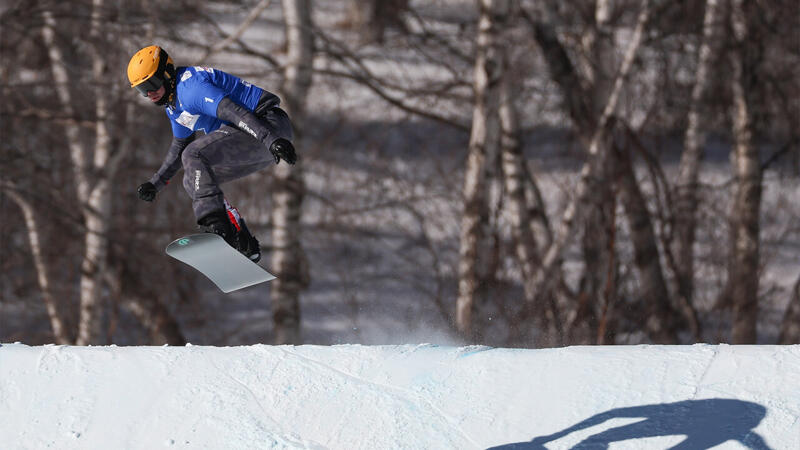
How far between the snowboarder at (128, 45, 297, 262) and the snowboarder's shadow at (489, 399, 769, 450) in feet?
6.70

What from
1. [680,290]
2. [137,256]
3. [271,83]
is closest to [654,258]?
[680,290]

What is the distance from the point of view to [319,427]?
534 centimetres

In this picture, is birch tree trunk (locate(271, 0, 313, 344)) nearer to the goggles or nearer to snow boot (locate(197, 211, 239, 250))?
snow boot (locate(197, 211, 239, 250))

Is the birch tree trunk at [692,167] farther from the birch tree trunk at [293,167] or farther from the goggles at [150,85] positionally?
the goggles at [150,85]

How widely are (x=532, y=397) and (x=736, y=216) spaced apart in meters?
7.86

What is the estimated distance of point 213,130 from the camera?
190 inches

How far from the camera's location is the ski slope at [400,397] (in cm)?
518

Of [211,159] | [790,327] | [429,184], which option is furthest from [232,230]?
→ [790,327]

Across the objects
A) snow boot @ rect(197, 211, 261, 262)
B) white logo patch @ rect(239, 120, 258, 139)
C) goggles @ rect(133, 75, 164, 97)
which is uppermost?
goggles @ rect(133, 75, 164, 97)

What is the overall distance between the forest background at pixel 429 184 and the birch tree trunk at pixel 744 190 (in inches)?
1.4

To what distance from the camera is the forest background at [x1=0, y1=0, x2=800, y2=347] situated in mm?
10797

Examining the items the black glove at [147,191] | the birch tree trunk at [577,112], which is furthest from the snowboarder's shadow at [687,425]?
the birch tree trunk at [577,112]

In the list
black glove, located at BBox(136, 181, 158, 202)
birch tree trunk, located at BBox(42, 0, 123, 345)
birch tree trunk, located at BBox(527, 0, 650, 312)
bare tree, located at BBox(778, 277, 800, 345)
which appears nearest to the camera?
black glove, located at BBox(136, 181, 158, 202)

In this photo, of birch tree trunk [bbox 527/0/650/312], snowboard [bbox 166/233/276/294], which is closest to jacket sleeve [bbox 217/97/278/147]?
snowboard [bbox 166/233/276/294]
